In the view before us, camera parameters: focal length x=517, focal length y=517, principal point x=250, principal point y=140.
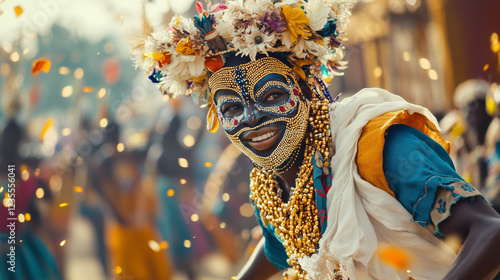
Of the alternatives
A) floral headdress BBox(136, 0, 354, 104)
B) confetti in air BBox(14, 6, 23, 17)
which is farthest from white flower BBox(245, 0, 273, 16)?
confetti in air BBox(14, 6, 23, 17)

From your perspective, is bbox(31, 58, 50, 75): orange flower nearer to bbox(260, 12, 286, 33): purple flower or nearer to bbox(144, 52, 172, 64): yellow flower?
bbox(144, 52, 172, 64): yellow flower

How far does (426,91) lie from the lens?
5.61m

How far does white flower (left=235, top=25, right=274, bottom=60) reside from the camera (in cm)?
231

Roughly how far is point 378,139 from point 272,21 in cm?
74

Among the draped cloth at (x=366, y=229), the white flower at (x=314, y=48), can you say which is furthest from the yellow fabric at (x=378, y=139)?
the white flower at (x=314, y=48)

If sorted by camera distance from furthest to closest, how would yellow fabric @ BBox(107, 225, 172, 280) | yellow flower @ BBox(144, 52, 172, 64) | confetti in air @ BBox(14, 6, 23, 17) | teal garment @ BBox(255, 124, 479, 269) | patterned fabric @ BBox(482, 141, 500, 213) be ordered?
yellow fabric @ BBox(107, 225, 172, 280), confetti in air @ BBox(14, 6, 23, 17), patterned fabric @ BBox(482, 141, 500, 213), yellow flower @ BBox(144, 52, 172, 64), teal garment @ BBox(255, 124, 479, 269)

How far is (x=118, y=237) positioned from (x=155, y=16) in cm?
229

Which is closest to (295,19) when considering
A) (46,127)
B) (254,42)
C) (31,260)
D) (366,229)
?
(254,42)

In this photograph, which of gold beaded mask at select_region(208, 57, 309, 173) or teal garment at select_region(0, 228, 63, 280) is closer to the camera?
gold beaded mask at select_region(208, 57, 309, 173)

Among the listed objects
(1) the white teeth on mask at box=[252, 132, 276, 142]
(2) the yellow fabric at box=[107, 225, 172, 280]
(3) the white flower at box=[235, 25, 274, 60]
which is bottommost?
(2) the yellow fabric at box=[107, 225, 172, 280]

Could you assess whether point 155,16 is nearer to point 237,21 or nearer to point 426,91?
point 237,21

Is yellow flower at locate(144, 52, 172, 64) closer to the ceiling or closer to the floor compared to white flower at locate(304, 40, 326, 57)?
closer to the ceiling

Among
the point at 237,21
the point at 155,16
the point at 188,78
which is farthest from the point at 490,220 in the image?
the point at 155,16

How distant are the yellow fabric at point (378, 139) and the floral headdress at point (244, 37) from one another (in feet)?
1.79
